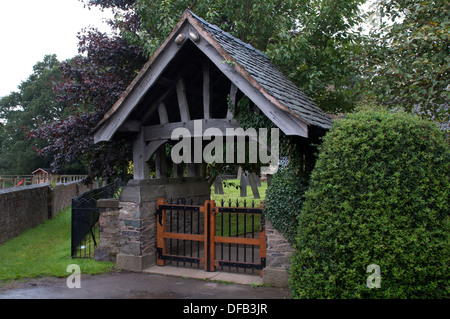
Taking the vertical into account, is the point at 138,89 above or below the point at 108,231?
above

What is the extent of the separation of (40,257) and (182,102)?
5170 millimetres

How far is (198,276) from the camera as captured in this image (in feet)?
23.5

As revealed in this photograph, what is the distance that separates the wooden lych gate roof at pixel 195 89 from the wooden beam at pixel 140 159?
11cm

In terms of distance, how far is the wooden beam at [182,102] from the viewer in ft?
24.5

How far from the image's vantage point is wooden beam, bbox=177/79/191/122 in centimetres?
745

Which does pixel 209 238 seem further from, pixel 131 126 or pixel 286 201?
pixel 131 126

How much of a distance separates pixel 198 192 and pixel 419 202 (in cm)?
594

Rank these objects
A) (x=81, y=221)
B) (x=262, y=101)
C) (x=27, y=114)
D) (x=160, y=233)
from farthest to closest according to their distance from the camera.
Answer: (x=27, y=114)
(x=81, y=221)
(x=160, y=233)
(x=262, y=101)

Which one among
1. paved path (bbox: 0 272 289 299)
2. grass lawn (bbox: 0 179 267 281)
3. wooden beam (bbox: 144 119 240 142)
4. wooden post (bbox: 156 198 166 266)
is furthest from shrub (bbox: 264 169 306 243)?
grass lawn (bbox: 0 179 267 281)

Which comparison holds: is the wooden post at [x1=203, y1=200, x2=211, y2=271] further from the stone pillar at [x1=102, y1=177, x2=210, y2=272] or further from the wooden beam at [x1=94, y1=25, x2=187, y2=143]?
the wooden beam at [x1=94, y1=25, x2=187, y2=143]

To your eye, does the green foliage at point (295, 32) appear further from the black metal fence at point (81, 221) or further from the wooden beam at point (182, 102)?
the black metal fence at point (81, 221)

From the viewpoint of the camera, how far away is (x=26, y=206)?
44.7ft

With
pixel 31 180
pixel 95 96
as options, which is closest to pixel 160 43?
pixel 95 96
